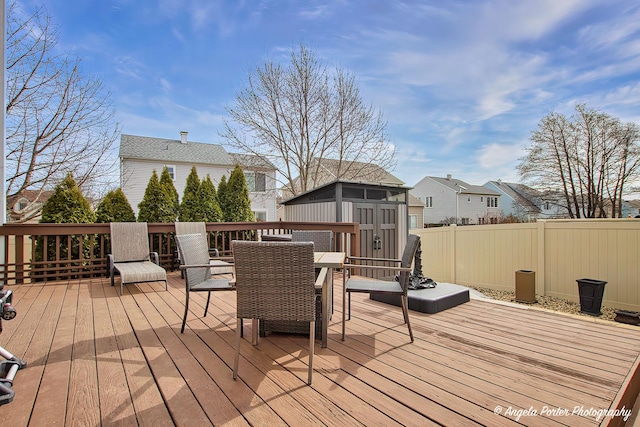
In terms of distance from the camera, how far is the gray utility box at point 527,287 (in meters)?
6.52

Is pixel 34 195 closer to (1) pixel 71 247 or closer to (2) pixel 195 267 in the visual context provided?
(1) pixel 71 247

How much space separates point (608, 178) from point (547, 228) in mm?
11367

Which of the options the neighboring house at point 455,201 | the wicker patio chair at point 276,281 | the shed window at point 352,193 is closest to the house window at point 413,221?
the neighboring house at point 455,201

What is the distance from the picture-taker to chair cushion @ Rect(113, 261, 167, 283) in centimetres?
423

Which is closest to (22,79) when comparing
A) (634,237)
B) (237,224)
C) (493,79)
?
(237,224)

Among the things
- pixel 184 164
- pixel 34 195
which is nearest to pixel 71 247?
pixel 34 195

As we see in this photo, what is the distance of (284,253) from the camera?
1.92 metres

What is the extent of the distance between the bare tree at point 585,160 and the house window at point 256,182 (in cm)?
1272

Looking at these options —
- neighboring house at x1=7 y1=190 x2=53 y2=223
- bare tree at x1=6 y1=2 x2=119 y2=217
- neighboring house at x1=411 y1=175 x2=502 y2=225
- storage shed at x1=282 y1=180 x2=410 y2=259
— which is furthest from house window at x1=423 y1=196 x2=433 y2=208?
neighboring house at x1=7 y1=190 x2=53 y2=223

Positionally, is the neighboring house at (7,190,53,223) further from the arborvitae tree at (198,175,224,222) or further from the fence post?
the fence post

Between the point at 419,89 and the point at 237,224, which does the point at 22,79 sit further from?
the point at 419,89

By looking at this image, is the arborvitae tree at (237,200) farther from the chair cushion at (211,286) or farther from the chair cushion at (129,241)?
the chair cushion at (211,286)

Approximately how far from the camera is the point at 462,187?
2433 centimetres

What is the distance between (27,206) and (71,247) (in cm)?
363
